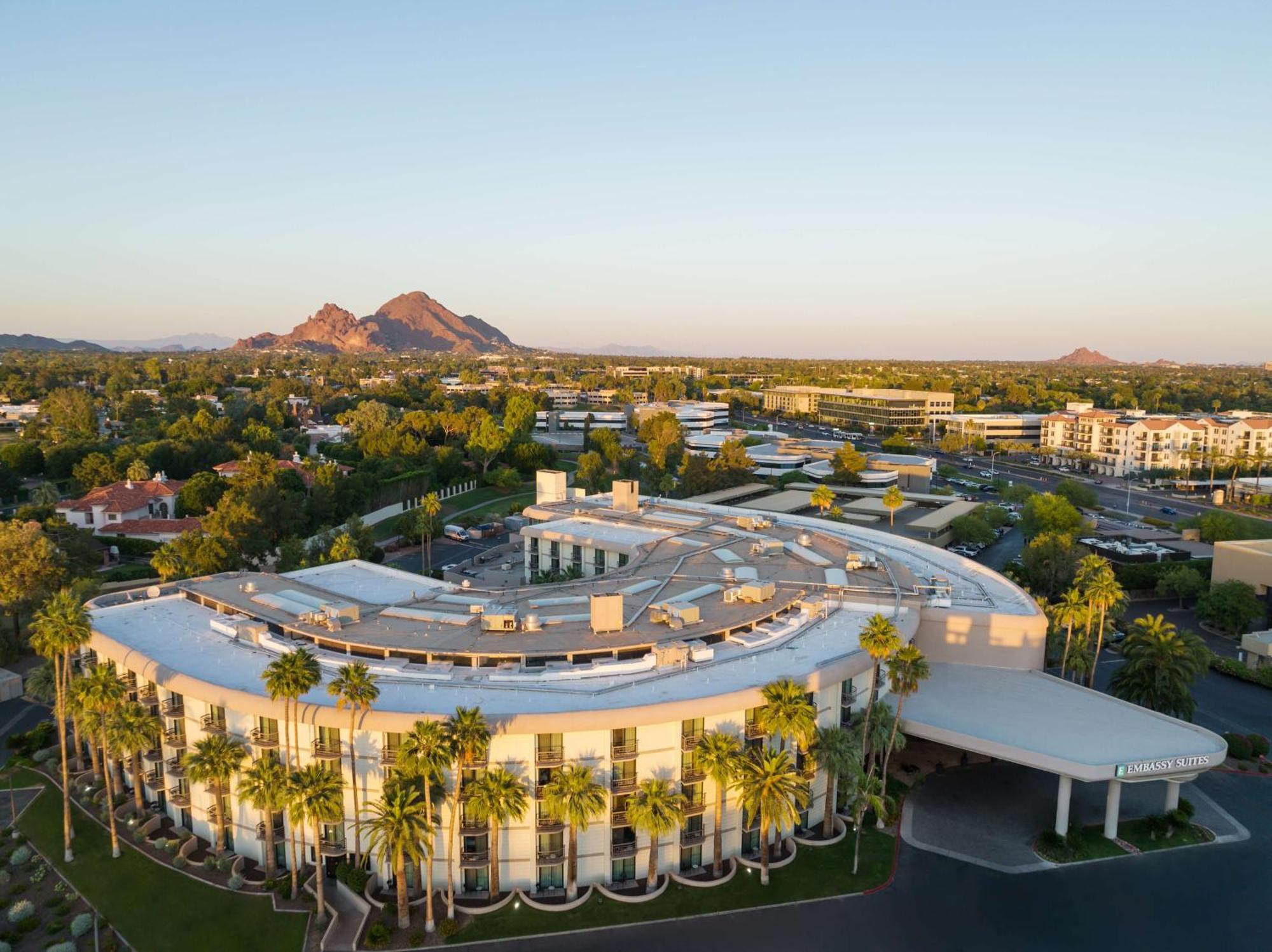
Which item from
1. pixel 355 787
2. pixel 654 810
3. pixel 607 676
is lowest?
pixel 654 810

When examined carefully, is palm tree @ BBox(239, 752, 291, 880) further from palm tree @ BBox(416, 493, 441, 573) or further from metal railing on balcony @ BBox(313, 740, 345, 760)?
palm tree @ BBox(416, 493, 441, 573)

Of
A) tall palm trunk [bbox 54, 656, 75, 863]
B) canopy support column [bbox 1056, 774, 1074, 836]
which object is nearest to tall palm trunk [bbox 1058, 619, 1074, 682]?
canopy support column [bbox 1056, 774, 1074, 836]

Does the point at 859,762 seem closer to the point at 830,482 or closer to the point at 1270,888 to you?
the point at 1270,888

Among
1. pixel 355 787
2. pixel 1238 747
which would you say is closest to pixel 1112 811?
pixel 1238 747

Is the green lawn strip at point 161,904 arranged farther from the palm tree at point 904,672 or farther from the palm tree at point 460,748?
the palm tree at point 904,672

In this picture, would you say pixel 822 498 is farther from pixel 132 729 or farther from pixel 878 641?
pixel 132 729

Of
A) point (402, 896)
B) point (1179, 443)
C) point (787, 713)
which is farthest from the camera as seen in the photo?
point (1179, 443)

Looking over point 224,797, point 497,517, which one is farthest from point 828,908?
point 497,517

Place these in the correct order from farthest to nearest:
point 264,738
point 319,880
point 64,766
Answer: point 64,766 < point 264,738 < point 319,880

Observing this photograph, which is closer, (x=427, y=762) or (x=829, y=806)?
(x=427, y=762)
